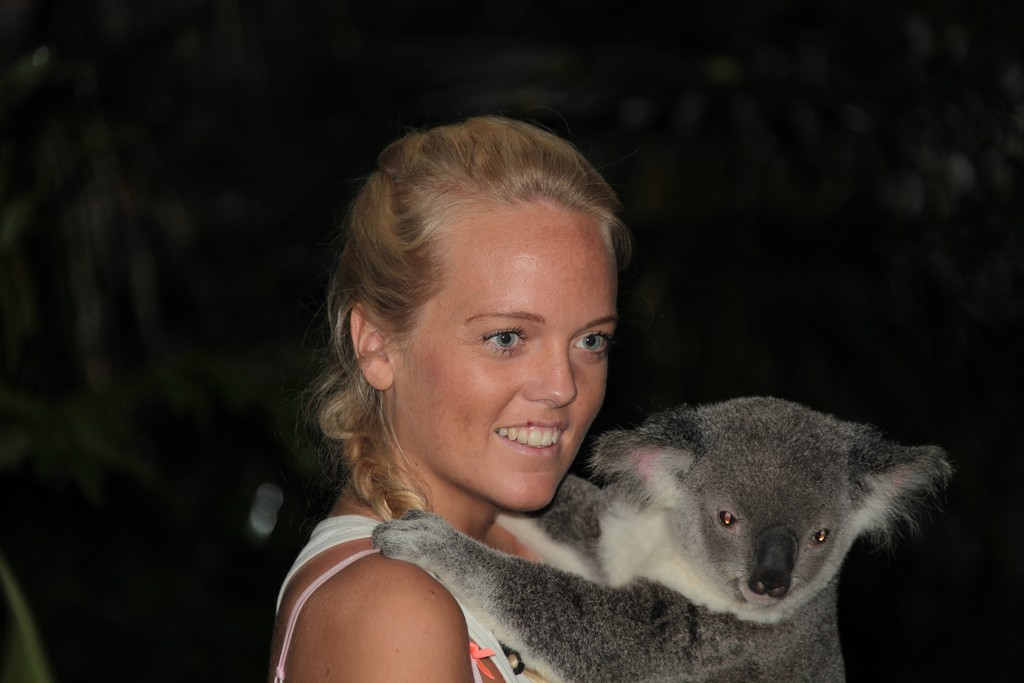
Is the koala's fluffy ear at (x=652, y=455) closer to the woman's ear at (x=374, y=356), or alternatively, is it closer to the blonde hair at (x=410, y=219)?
the blonde hair at (x=410, y=219)

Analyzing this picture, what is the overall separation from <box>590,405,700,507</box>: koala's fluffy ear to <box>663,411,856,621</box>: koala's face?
0.19 ft

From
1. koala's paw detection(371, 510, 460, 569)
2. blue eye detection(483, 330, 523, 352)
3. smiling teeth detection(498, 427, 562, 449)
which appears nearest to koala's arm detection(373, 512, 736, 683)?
koala's paw detection(371, 510, 460, 569)

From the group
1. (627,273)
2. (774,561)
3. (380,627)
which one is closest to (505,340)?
(380,627)

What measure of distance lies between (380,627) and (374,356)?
1.71 feet

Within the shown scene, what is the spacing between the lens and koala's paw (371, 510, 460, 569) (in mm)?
1635

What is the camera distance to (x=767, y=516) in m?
2.10

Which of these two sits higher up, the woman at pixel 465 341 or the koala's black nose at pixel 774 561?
the woman at pixel 465 341

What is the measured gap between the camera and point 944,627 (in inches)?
188

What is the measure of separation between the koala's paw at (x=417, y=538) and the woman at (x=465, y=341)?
0.12 feet

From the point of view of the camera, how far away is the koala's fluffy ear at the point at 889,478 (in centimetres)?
213

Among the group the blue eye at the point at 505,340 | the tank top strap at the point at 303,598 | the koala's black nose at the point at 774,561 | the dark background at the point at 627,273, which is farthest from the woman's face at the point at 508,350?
the dark background at the point at 627,273

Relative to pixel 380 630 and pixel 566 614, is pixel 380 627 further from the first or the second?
pixel 566 614

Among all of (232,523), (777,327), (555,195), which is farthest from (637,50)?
(232,523)

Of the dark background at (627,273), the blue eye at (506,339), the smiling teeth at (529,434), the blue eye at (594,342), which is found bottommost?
the dark background at (627,273)
